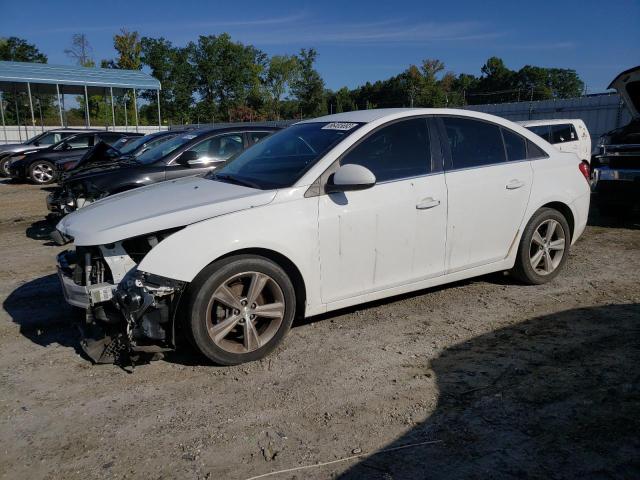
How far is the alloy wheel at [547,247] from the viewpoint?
4.98m

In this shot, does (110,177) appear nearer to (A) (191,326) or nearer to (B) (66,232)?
(B) (66,232)

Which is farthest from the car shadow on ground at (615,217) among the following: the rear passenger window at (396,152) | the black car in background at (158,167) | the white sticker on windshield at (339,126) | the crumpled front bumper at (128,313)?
the crumpled front bumper at (128,313)

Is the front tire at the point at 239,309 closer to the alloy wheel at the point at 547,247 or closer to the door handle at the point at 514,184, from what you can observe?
the door handle at the point at 514,184

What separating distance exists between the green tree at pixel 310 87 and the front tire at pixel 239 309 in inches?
2800

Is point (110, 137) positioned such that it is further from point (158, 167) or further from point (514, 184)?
point (514, 184)

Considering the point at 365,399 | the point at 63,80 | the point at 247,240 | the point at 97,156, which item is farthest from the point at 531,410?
the point at 63,80

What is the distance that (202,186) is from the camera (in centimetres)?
416

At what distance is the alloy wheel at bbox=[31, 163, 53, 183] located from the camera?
15.9 meters

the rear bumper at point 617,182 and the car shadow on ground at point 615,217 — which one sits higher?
the rear bumper at point 617,182

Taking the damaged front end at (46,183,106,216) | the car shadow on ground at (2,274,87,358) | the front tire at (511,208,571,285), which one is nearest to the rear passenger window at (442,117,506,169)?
the front tire at (511,208,571,285)

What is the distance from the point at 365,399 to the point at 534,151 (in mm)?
3192

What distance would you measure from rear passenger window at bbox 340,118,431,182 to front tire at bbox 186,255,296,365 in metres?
1.11

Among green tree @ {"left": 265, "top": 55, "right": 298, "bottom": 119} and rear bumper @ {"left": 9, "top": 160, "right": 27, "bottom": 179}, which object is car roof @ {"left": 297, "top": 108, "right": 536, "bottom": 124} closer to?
rear bumper @ {"left": 9, "top": 160, "right": 27, "bottom": 179}

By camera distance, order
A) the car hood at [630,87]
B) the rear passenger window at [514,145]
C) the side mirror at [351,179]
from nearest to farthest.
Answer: the side mirror at [351,179] < the rear passenger window at [514,145] < the car hood at [630,87]
